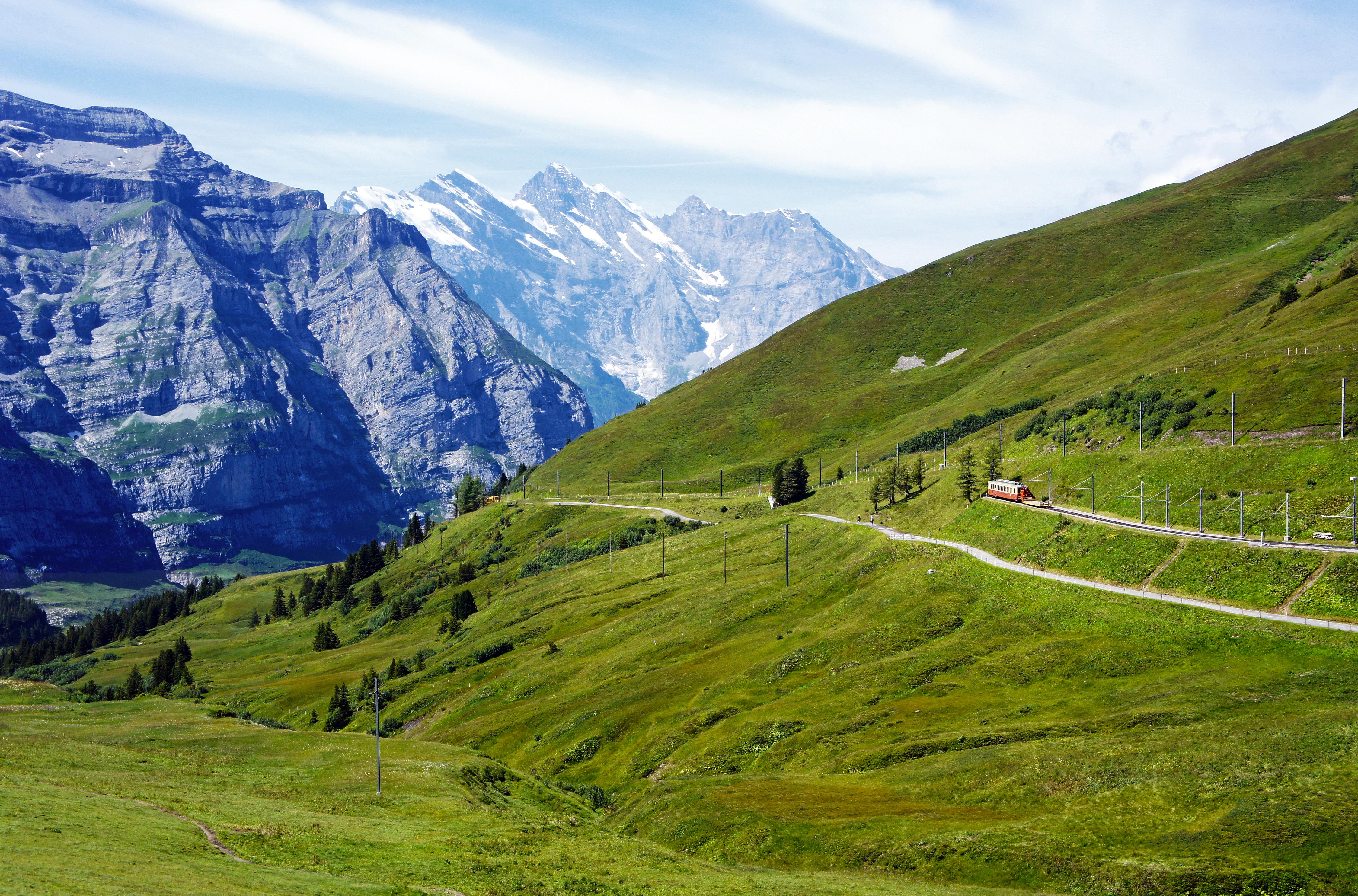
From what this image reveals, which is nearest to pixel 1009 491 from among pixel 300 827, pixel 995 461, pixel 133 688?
pixel 995 461

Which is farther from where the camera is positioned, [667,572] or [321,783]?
[667,572]

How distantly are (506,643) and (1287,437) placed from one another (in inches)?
4789

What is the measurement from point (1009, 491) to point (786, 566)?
33620mm

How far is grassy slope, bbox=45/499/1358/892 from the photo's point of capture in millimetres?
52719

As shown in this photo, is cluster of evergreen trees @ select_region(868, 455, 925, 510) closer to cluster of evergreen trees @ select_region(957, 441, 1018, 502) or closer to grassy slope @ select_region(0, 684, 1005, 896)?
cluster of evergreen trees @ select_region(957, 441, 1018, 502)

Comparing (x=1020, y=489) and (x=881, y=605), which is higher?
(x=1020, y=489)

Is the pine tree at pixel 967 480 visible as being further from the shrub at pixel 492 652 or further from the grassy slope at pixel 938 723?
the shrub at pixel 492 652

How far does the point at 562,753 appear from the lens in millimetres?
101000

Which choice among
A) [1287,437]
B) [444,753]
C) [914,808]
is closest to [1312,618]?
[914,808]

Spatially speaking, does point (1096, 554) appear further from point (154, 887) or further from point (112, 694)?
point (112, 694)

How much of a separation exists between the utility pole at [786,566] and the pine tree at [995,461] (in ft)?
108

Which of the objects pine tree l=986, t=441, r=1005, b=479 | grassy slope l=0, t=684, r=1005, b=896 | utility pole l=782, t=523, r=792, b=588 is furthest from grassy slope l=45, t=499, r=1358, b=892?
pine tree l=986, t=441, r=1005, b=479

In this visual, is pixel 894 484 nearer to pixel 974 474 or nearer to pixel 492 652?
pixel 974 474

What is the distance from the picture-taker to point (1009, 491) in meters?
128
